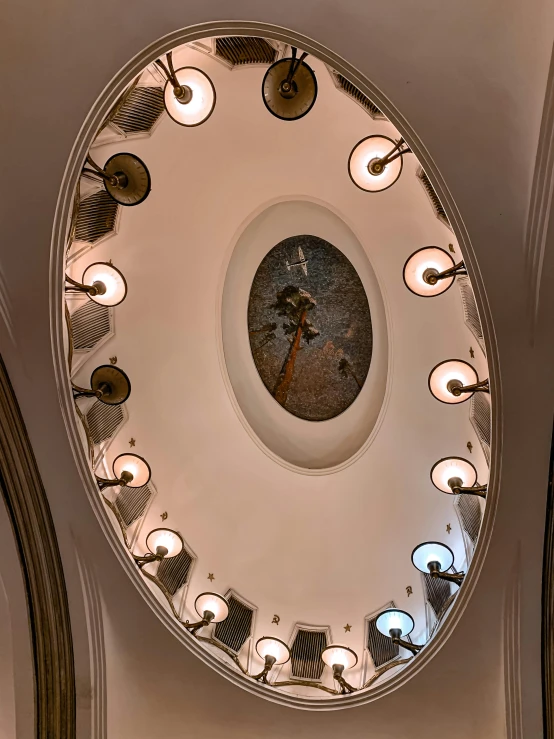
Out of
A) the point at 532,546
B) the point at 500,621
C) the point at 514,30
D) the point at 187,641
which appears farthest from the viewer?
the point at 187,641

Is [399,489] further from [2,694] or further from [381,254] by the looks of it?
[2,694]

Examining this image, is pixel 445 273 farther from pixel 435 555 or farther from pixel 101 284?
pixel 101 284

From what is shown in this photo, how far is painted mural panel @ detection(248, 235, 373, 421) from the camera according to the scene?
795 cm

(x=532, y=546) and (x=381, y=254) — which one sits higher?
(x=381, y=254)

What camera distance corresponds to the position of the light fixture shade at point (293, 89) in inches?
187

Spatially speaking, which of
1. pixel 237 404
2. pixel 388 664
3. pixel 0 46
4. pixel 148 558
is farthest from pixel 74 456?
pixel 388 664

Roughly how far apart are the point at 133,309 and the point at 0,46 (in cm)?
358

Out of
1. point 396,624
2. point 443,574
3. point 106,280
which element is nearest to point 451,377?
point 443,574

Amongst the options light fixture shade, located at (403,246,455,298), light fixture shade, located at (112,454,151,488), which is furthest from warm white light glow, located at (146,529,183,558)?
light fixture shade, located at (403,246,455,298)

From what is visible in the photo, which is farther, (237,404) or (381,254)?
(237,404)

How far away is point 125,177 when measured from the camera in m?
5.06

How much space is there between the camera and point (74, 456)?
579cm

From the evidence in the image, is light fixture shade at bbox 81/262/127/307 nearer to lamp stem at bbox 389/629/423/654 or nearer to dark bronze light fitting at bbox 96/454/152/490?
dark bronze light fitting at bbox 96/454/152/490

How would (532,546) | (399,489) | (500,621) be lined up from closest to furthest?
(532,546) < (500,621) < (399,489)
